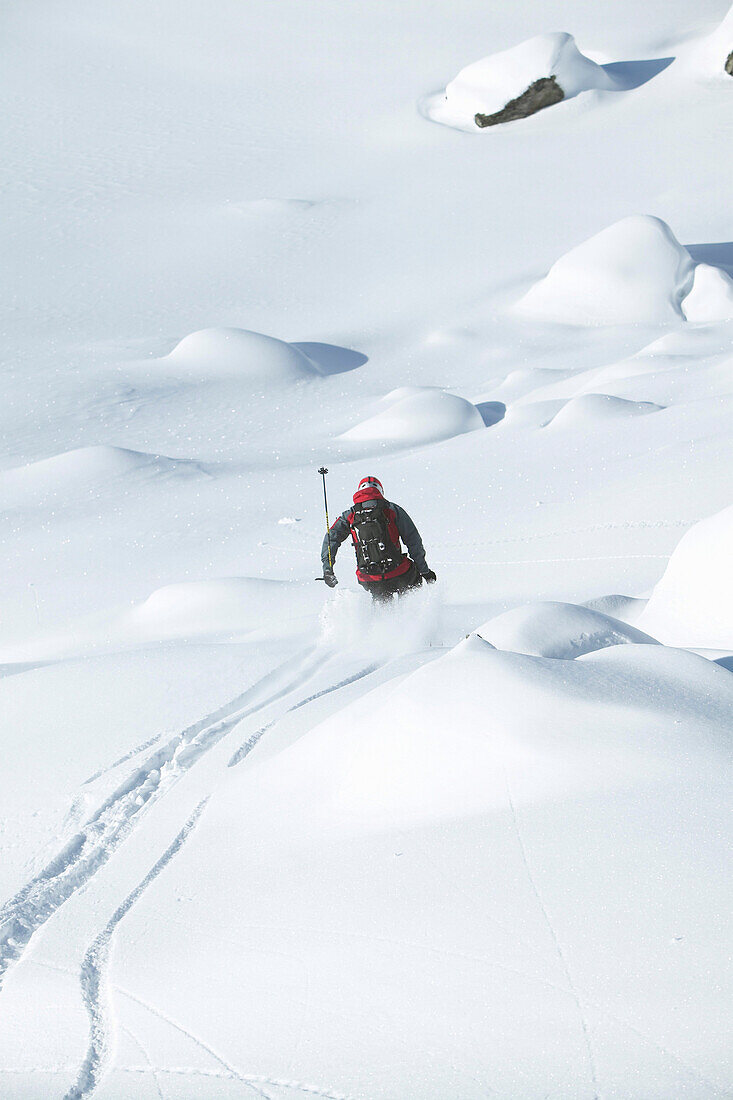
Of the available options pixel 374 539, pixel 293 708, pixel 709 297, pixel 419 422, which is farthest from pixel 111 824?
pixel 709 297

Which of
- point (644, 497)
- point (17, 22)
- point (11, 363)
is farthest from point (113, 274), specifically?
point (17, 22)

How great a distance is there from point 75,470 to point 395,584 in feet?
37.3

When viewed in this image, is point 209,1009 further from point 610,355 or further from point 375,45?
point 375,45

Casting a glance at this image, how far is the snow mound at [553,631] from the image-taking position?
21.6 ft

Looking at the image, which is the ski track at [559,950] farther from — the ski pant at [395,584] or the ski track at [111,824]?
the ski pant at [395,584]

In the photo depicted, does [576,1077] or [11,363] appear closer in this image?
[576,1077]

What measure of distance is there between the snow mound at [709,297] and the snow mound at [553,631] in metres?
23.9

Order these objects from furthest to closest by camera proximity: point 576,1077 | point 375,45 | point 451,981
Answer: point 375,45 → point 451,981 → point 576,1077

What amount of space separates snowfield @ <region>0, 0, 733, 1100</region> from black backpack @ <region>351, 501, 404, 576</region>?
48 centimetres

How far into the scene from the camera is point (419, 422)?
21.7m

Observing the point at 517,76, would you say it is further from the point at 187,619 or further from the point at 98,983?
the point at 98,983

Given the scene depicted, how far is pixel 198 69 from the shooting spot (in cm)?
6094

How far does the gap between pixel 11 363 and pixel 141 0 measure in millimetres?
56475

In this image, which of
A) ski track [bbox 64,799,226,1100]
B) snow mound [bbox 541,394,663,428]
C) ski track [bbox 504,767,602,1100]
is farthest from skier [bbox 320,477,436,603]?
snow mound [bbox 541,394,663,428]
